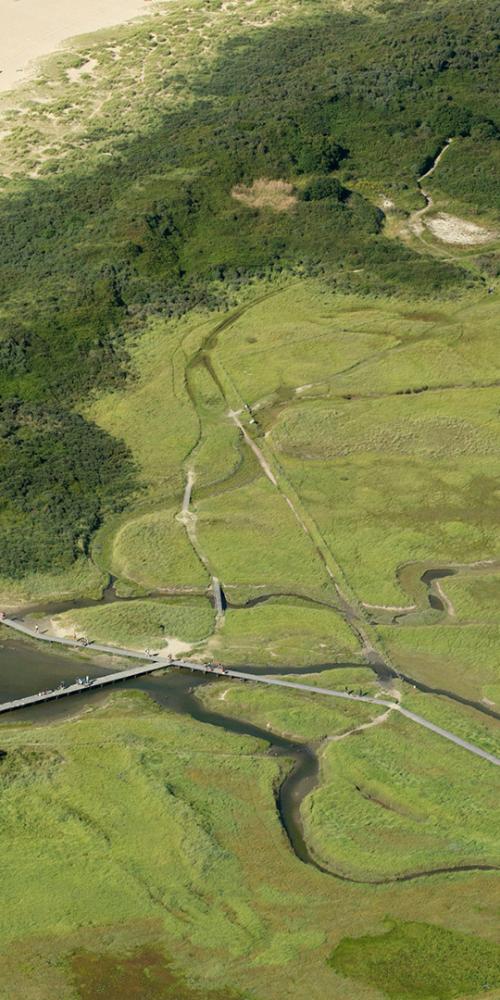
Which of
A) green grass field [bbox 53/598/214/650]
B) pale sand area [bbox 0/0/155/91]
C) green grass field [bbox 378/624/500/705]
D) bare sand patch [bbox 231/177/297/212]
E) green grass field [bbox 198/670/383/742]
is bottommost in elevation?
green grass field [bbox 378/624/500/705]

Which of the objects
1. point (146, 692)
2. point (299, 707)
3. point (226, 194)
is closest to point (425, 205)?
point (226, 194)

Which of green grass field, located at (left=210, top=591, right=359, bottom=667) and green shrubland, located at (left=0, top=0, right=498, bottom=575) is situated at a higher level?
green shrubland, located at (left=0, top=0, right=498, bottom=575)

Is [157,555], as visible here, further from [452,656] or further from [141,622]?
[452,656]

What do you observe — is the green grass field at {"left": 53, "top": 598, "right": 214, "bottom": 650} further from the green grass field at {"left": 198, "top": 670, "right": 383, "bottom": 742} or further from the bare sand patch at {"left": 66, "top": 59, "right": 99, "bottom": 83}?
the bare sand patch at {"left": 66, "top": 59, "right": 99, "bottom": 83}

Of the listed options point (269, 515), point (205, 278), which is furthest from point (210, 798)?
point (205, 278)

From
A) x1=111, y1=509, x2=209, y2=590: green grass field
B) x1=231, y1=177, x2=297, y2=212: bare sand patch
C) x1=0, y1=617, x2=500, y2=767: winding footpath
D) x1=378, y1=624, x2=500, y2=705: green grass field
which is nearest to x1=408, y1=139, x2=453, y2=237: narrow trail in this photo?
x1=231, y1=177, x2=297, y2=212: bare sand patch

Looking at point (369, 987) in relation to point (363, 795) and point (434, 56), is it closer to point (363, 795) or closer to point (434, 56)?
point (363, 795)

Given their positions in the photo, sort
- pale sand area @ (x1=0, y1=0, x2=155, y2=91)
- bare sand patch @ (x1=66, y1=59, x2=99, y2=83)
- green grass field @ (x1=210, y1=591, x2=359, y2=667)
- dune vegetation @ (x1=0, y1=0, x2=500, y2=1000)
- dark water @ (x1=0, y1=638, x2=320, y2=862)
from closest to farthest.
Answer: dune vegetation @ (x1=0, y1=0, x2=500, y2=1000)
dark water @ (x1=0, y1=638, x2=320, y2=862)
green grass field @ (x1=210, y1=591, x2=359, y2=667)
bare sand patch @ (x1=66, y1=59, x2=99, y2=83)
pale sand area @ (x1=0, y1=0, x2=155, y2=91)
